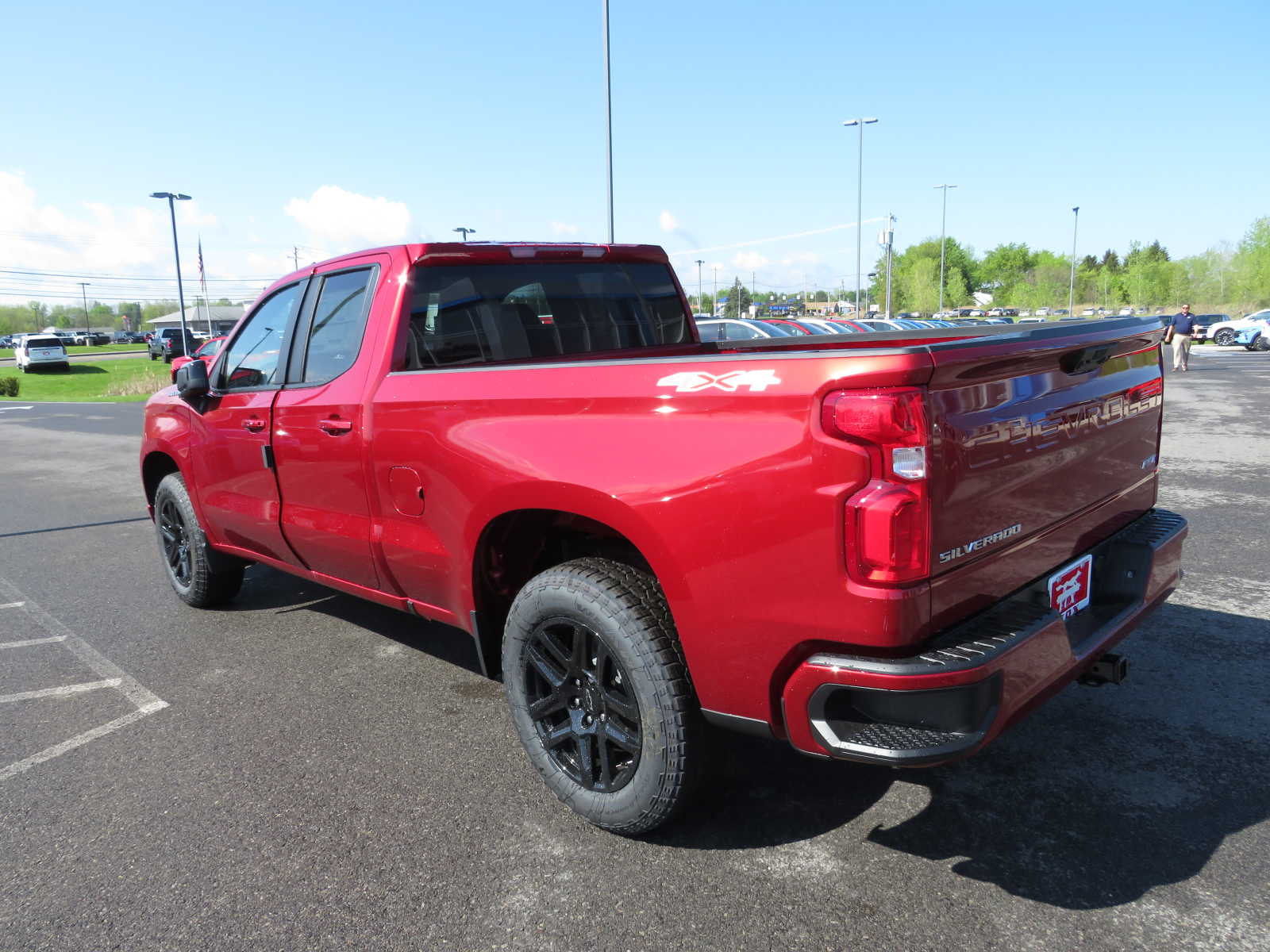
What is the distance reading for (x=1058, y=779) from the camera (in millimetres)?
3199

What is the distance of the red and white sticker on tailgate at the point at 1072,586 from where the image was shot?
2730 millimetres

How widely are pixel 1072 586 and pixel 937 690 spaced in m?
0.90

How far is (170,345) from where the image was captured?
47406 millimetres

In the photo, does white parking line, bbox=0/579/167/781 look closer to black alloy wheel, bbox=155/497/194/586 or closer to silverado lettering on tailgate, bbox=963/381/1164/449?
black alloy wheel, bbox=155/497/194/586

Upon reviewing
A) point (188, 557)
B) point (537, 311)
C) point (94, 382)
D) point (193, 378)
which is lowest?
point (94, 382)

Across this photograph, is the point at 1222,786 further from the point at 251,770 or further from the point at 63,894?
the point at 63,894

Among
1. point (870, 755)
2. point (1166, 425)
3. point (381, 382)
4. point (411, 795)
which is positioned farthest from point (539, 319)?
point (1166, 425)

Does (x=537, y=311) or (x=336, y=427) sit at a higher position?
(x=537, y=311)

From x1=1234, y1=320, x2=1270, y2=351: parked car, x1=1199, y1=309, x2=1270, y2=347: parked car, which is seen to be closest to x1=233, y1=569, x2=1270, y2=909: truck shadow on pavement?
x1=1234, y1=320, x2=1270, y2=351: parked car

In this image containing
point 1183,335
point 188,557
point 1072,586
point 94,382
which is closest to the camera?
point 1072,586

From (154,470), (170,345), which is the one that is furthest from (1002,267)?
(154,470)

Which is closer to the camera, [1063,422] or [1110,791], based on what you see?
[1063,422]

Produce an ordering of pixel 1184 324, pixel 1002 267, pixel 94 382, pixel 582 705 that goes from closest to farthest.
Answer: pixel 582 705, pixel 1184 324, pixel 94 382, pixel 1002 267

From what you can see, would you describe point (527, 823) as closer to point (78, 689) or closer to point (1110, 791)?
point (1110, 791)
